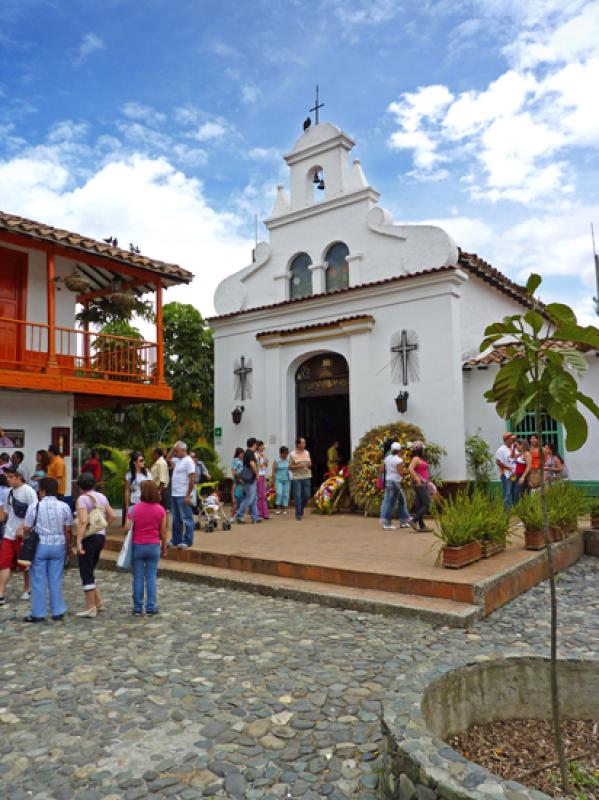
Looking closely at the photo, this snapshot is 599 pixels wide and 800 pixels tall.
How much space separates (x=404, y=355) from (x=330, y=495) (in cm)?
348

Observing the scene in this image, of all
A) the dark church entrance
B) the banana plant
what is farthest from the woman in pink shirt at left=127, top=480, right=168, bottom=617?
the dark church entrance

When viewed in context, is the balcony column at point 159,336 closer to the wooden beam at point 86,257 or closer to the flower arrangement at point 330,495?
the wooden beam at point 86,257

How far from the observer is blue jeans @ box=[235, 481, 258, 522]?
37.7 feet

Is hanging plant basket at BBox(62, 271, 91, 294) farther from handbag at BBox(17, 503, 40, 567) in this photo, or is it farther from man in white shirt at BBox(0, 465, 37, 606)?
handbag at BBox(17, 503, 40, 567)

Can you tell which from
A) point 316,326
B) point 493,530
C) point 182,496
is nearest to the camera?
point 493,530

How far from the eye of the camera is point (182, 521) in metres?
9.03

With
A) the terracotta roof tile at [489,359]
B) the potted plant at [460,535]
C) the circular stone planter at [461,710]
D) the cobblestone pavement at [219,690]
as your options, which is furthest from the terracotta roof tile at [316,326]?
Answer: the circular stone planter at [461,710]

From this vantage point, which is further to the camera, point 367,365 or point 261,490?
point 367,365

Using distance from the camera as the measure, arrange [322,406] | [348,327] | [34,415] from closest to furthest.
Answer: [34,415], [348,327], [322,406]

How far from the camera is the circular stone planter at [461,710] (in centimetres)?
252

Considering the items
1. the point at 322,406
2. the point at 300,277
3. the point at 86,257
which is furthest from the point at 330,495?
the point at 86,257

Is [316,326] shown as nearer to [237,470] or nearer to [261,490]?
[261,490]

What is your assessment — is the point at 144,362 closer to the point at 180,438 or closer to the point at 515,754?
the point at 180,438

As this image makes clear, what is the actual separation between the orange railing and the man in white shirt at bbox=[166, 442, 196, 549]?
353 centimetres
